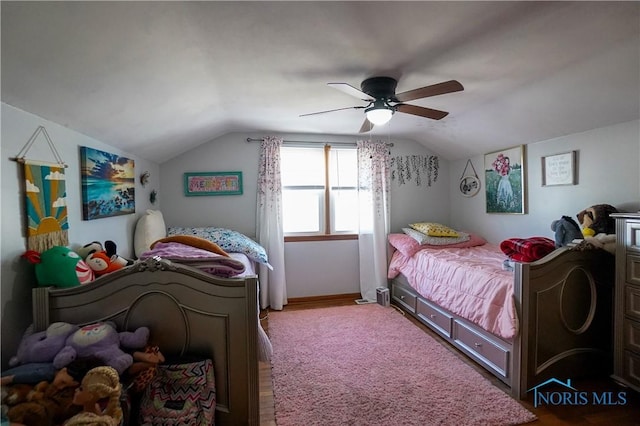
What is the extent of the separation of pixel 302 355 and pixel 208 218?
80.0 inches

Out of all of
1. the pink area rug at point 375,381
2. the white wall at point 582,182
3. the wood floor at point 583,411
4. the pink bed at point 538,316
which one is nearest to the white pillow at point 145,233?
the pink area rug at point 375,381

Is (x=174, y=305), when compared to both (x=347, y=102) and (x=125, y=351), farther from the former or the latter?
(x=347, y=102)

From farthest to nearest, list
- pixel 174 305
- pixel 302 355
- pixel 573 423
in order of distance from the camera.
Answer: pixel 302 355 → pixel 573 423 → pixel 174 305

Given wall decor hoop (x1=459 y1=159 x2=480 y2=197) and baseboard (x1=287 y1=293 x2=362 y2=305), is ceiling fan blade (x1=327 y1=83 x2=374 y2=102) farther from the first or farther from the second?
baseboard (x1=287 y1=293 x2=362 y2=305)

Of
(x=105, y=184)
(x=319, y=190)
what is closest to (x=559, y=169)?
(x=319, y=190)

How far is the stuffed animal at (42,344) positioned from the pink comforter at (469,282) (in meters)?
2.54

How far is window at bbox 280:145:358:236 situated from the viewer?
3.93 meters

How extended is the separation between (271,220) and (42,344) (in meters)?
2.52

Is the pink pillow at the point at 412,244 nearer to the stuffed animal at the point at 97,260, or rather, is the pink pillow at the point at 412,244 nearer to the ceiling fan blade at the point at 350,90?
the ceiling fan blade at the point at 350,90

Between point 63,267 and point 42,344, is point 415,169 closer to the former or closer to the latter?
point 63,267

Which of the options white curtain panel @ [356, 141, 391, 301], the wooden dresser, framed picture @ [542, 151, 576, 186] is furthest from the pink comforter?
framed picture @ [542, 151, 576, 186]

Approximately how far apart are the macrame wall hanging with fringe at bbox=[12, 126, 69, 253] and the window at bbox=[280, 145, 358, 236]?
2.41 metres

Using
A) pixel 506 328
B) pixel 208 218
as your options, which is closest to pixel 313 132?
pixel 208 218

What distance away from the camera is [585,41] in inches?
64.7
